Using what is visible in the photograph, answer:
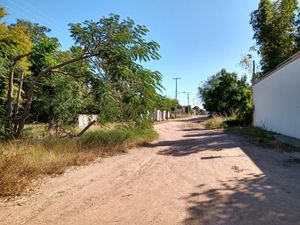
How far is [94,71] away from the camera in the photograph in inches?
586

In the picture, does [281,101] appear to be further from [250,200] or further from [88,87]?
[250,200]

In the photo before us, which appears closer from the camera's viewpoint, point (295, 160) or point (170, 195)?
point (170, 195)

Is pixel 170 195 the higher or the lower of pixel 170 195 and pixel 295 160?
the lower

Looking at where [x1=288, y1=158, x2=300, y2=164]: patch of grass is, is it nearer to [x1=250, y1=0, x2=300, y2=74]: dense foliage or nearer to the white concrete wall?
the white concrete wall

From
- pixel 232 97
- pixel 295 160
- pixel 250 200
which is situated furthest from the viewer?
pixel 232 97

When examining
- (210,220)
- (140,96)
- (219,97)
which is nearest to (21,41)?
(140,96)

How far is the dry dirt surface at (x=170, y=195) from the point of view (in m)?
5.59

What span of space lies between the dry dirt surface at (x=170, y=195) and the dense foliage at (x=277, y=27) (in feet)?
77.2

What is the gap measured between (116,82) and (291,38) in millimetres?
24060

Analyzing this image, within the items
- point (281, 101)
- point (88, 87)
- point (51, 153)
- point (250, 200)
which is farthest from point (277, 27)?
point (250, 200)

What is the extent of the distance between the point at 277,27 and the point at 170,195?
28.9 metres

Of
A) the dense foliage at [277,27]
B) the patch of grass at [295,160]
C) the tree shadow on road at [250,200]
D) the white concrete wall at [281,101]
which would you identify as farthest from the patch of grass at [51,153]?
the dense foliage at [277,27]

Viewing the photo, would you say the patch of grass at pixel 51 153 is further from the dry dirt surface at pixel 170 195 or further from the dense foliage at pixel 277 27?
the dense foliage at pixel 277 27

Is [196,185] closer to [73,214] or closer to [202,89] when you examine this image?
[73,214]
